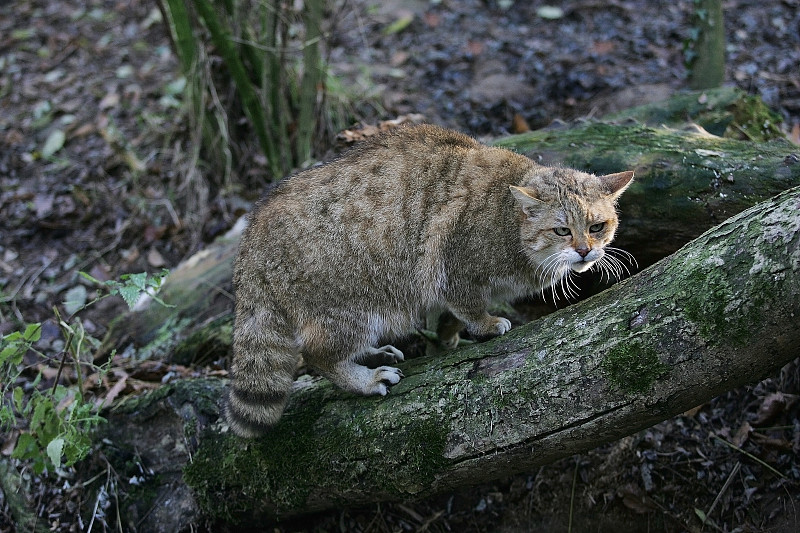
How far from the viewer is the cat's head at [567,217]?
11.9 ft

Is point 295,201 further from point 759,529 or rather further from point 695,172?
point 759,529

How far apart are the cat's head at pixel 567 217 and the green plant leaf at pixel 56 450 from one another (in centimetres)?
269

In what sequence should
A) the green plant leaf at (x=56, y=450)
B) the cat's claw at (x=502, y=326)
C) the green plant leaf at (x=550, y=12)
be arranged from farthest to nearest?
the green plant leaf at (x=550, y=12)
the cat's claw at (x=502, y=326)
the green plant leaf at (x=56, y=450)

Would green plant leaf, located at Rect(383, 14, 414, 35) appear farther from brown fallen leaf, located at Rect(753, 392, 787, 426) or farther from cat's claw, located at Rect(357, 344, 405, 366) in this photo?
brown fallen leaf, located at Rect(753, 392, 787, 426)

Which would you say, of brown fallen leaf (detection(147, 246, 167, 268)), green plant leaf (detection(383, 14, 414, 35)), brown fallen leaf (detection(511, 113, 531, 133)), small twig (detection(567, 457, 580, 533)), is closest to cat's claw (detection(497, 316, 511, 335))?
small twig (detection(567, 457, 580, 533))

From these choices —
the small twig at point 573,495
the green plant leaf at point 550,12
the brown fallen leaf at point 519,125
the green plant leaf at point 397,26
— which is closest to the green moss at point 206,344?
the small twig at point 573,495

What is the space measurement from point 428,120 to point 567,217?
10.9 ft

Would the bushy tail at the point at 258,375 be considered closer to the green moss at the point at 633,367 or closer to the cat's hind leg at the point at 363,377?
the cat's hind leg at the point at 363,377

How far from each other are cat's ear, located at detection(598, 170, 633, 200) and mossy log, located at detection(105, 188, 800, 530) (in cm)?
77

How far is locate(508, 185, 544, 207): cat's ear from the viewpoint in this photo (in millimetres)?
3611

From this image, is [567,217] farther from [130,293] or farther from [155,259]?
[155,259]

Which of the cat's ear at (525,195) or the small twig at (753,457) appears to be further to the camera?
the small twig at (753,457)

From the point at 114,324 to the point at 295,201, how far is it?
2793 millimetres

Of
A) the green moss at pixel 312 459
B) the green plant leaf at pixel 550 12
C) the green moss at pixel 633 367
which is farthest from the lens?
the green plant leaf at pixel 550 12
